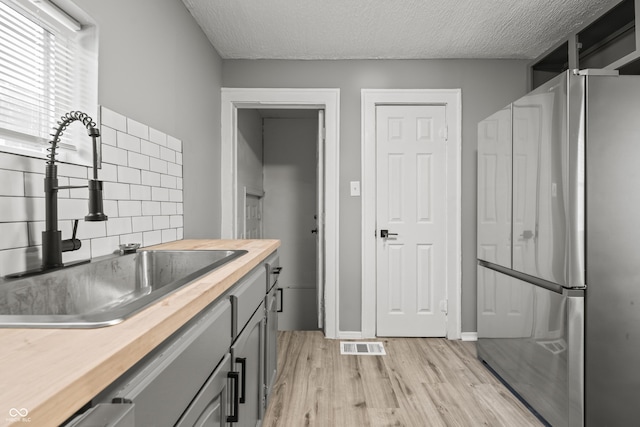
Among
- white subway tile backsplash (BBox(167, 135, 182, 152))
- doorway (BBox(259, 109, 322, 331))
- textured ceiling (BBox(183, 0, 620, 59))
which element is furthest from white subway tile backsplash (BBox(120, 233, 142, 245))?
doorway (BBox(259, 109, 322, 331))

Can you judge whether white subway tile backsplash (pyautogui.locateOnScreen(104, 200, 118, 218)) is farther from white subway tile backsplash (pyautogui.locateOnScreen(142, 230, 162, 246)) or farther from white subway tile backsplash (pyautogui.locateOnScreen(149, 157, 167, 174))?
white subway tile backsplash (pyautogui.locateOnScreen(149, 157, 167, 174))

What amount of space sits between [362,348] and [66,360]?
2.75 metres

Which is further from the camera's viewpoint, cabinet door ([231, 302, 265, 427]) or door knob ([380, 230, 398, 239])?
door knob ([380, 230, 398, 239])

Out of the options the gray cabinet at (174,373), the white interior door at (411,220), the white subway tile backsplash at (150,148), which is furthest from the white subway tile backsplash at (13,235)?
the white interior door at (411,220)

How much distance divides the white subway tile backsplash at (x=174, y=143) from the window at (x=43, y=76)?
64cm

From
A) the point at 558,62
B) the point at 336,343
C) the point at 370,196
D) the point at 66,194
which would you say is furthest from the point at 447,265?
the point at 66,194

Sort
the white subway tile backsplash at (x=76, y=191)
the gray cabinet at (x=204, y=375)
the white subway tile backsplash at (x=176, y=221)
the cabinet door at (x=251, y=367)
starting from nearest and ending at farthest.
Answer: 1. the gray cabinet at (x=204, y=375)
2. the cabinet door at (x=251, y=367)
3. the white subway tile backsplash at (x=76, y=191)
4. the white subway tile backsplash at (x=176, y=221)

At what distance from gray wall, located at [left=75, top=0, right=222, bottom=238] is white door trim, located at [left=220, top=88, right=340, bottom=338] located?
0.10m

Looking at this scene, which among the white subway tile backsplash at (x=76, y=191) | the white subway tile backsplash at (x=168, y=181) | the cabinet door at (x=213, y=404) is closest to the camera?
the cabinet door at (x=213, y=404)

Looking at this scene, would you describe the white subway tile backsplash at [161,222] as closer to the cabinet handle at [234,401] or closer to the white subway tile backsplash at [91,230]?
the white subway tile backsplash at [91,230]

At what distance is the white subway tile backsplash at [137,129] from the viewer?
1729 millimetres

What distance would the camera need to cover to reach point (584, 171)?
1.76 meters

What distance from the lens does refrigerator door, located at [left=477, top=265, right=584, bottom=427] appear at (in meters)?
1.77

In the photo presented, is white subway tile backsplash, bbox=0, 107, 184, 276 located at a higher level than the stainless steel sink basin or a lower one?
higher
